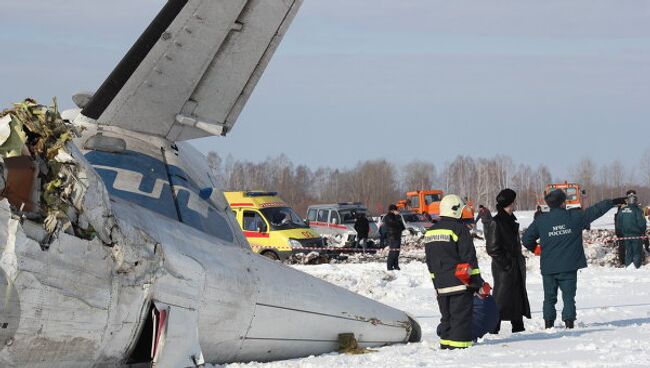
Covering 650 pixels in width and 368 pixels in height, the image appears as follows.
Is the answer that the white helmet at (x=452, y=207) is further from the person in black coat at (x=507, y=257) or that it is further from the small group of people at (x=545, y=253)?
the person in black coat at (x=507, y=257)

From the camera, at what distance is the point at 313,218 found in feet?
132

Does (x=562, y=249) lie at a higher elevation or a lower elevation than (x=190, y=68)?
lower

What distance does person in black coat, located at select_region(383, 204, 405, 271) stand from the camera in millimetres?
23828

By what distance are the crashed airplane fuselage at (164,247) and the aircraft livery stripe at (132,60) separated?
13 millimetres

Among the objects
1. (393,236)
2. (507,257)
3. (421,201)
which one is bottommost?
(507,257)

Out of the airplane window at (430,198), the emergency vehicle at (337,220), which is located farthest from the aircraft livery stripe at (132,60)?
the airplane window at (430,198)

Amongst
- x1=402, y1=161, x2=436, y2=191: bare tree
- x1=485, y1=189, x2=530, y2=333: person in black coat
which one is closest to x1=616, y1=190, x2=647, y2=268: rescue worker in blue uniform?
x1=485, y1=189, x2=530, y2=333: person in black coat

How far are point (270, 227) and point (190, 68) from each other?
824 inches

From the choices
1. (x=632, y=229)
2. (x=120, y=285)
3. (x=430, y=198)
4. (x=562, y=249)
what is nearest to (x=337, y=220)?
(x=430, y=198)

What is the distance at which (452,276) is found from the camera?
905 cm

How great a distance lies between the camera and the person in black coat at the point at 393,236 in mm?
23828

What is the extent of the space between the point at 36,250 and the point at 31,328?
0.43m

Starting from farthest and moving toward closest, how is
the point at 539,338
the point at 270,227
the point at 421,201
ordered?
1. the point at 421,201
2. the point at 270,227
3. the point at 539,338

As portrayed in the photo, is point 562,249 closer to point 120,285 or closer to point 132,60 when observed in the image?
point 132,60
